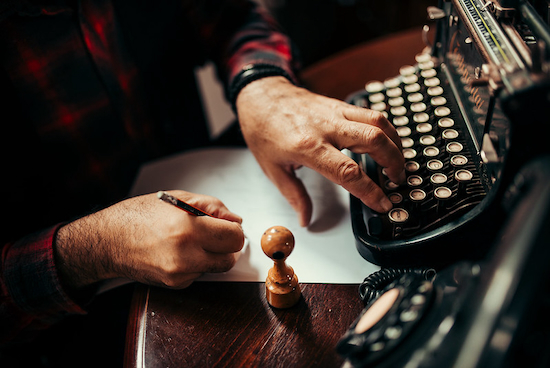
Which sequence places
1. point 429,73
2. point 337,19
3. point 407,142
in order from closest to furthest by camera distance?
point 407,142
point 429,73
point 337,19

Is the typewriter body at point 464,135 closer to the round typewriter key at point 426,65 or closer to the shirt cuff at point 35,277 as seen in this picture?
the round typewriter key at point 426,65

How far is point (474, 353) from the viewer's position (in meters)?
0.39

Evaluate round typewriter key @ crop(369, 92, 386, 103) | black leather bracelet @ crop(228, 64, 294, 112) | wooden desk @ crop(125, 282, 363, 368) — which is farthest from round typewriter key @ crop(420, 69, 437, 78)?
wooden desk @ crop(125, 282, 363, 368)

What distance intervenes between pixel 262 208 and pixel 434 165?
402mm

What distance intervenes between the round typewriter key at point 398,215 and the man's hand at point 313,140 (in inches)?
0.5

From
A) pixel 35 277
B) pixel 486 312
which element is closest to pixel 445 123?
pixel 486 312

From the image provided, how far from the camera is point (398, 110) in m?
1.03

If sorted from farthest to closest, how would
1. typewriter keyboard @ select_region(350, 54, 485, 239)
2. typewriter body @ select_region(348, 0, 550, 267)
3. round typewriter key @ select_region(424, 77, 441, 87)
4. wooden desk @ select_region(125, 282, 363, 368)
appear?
round typewriter key @ select_region(424, 77, 441, 87), typewriter keyboard @ select_region(350, 54, 485, 239), wooden desk @ select_region(125, 282, 363, 368), typewriter body @ select_region(348, 0, 550, 267)

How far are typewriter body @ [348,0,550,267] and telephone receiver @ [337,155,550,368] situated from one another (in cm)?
12

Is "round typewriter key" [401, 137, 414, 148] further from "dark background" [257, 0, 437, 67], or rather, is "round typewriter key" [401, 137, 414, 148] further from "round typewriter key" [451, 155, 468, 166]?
"dark background" [257, 0, 437, 67]

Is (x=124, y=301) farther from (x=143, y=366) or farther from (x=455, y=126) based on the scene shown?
(x=455, y=126)

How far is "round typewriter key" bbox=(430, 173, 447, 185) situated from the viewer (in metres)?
0.80

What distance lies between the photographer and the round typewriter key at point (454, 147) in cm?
85

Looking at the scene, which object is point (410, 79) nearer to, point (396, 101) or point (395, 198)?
point (396, 101)
